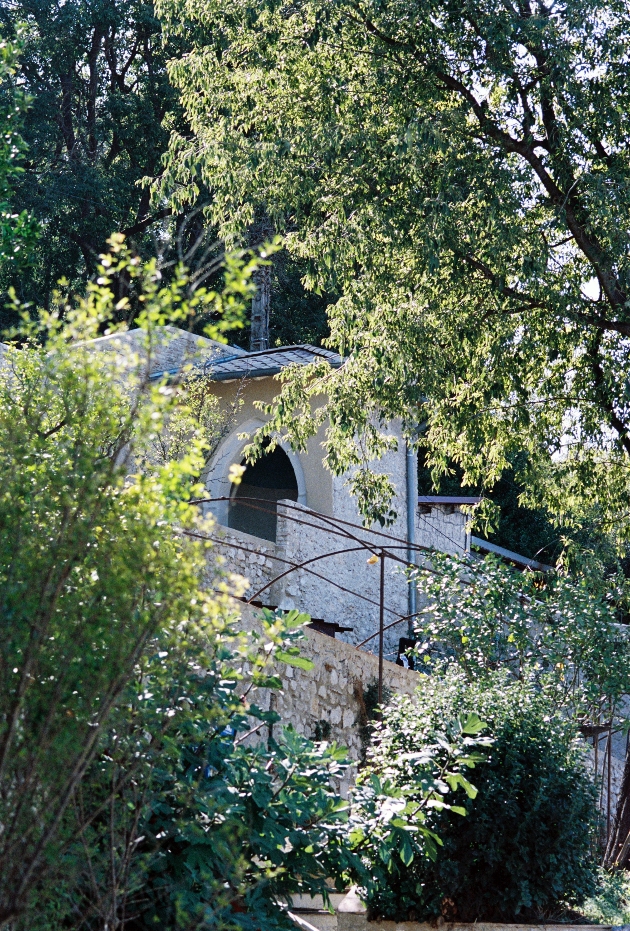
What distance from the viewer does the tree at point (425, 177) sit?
9281mm

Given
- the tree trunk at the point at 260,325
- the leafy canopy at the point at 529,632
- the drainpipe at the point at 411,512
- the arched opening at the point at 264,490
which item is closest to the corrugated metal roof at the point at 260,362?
the arched opening at the point at 264,490

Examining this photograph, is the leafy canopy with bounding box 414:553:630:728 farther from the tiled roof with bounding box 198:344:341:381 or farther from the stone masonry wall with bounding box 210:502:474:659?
the tiled roof with bounding box 198:344:341:381

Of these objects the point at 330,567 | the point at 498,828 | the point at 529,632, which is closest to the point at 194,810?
the point at 498,828

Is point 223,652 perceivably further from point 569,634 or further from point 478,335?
point 478,335

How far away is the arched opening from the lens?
55.1 ft

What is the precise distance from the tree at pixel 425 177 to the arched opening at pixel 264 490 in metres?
6.10

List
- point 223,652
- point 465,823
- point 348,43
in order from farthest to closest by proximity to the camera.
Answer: point 348,43 → point 465,823 → point 223,652

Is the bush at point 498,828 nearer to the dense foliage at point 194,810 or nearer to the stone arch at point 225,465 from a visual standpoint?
the dense foliage at point 194,810

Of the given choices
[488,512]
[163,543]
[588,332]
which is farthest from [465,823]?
[588,332]

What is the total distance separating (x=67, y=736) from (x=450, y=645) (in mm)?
5486

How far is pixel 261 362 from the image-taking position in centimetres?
1572

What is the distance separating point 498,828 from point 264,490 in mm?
13046

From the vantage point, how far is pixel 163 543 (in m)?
3.14

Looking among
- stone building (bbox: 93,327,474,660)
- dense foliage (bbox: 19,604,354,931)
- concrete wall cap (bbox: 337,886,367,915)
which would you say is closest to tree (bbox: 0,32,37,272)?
dense foliage (bbox: 19,604,354,931)
